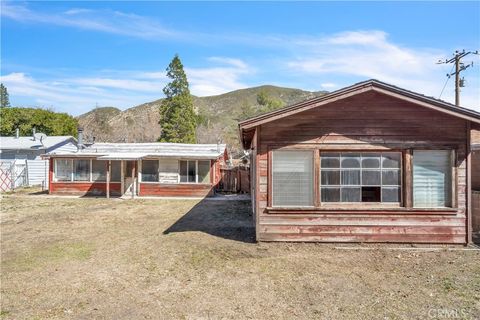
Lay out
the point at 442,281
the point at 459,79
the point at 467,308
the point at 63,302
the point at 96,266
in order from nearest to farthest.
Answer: the point at 467,308
the point at 63,302
the point at 442,281
the point at 96,266
the point at 459,79

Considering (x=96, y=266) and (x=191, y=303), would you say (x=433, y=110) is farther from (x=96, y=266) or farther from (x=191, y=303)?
(x=96, y=266)

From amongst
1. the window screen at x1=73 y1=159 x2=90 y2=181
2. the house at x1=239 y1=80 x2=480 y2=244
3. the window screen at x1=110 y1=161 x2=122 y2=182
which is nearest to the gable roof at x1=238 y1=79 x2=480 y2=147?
the house at x1=239 y1=80 x2=480 y2=244

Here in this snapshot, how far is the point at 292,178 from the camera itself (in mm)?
9086

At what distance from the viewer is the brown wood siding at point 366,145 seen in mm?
8828

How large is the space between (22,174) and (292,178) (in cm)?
2493

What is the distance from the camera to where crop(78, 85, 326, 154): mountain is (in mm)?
53969

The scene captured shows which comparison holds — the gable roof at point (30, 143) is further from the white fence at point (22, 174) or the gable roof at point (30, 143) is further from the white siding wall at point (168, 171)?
the white siding wall at point (168, 171)

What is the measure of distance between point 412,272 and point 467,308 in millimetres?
1649

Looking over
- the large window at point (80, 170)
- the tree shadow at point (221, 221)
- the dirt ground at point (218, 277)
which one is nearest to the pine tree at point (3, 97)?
the large window at point (80, 170)

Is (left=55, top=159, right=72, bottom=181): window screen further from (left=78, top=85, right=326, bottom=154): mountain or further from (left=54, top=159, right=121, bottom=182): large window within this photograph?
(left=78, top=85, right=326, bottom=154): mountain

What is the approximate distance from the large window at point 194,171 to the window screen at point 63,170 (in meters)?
7.32

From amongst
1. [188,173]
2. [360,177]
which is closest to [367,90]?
[360,177]

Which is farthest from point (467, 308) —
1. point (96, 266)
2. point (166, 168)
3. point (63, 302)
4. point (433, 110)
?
point (166, 168)

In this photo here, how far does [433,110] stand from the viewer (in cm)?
867
